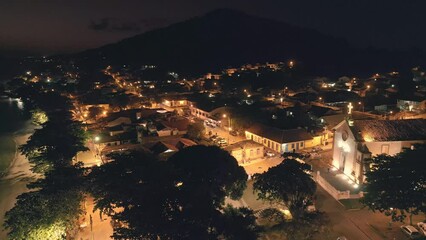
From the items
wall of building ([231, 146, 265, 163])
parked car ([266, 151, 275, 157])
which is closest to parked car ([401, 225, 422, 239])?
parked car ([266, 151, 275, 157])

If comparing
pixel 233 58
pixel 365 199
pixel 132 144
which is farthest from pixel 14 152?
pixel 233 58

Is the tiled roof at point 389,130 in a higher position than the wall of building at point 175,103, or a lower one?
higher

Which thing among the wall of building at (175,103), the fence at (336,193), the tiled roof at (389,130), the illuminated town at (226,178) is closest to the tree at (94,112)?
the illuminated town at (226,178)

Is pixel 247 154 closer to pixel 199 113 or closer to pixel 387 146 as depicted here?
pixel 387 146

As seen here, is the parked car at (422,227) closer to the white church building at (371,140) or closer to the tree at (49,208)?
the white church building at (371,140)

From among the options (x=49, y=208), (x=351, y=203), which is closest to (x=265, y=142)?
(x=351, y=203)

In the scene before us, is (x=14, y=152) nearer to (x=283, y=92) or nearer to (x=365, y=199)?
(x=365, y=199)

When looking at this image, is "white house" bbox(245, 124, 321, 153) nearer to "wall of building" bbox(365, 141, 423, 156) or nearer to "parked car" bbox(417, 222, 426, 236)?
"wall of building" bbox(365, 141, 423, 156)
